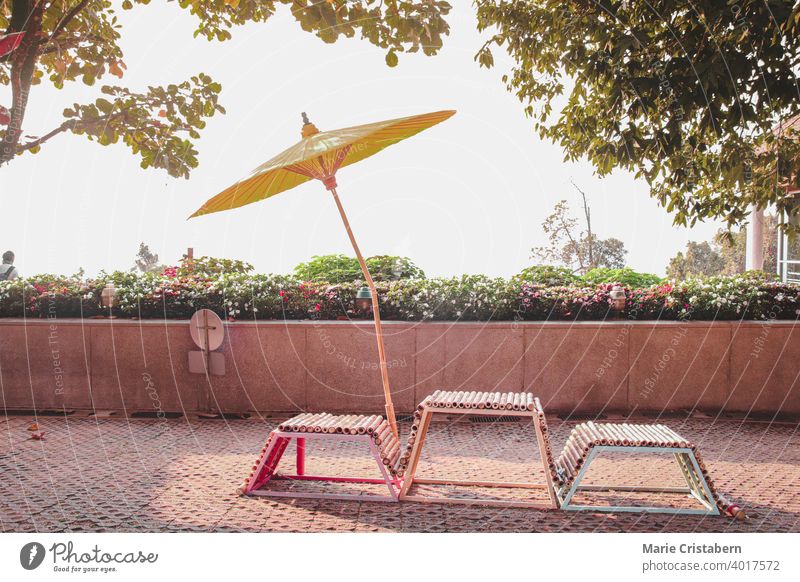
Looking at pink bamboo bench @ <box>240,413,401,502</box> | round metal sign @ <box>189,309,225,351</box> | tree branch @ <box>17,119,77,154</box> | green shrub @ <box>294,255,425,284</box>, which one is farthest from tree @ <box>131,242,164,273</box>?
pink bamboo bench @ <box>240,413,401,502</box>

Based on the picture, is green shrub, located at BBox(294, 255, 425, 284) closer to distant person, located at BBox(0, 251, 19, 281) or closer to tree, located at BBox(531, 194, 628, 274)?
tree, located at BBox(531, 194, 628, 274)

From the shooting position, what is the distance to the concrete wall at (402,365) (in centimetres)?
525

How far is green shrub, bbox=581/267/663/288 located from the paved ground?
207 cm

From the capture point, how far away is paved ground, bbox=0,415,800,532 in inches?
117

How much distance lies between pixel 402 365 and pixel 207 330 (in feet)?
5.61

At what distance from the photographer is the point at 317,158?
3629mm

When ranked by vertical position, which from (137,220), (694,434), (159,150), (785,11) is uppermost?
(785,11)

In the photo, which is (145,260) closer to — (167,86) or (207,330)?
(207,330)

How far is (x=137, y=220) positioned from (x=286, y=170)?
1707 mm

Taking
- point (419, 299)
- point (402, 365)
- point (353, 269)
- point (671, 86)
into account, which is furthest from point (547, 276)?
point (671, 86)

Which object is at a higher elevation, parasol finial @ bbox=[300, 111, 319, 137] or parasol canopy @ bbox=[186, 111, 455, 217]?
parasol finial @ bbox=[300, 111, 319, 137]

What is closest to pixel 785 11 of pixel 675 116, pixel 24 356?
pixel 675 116
